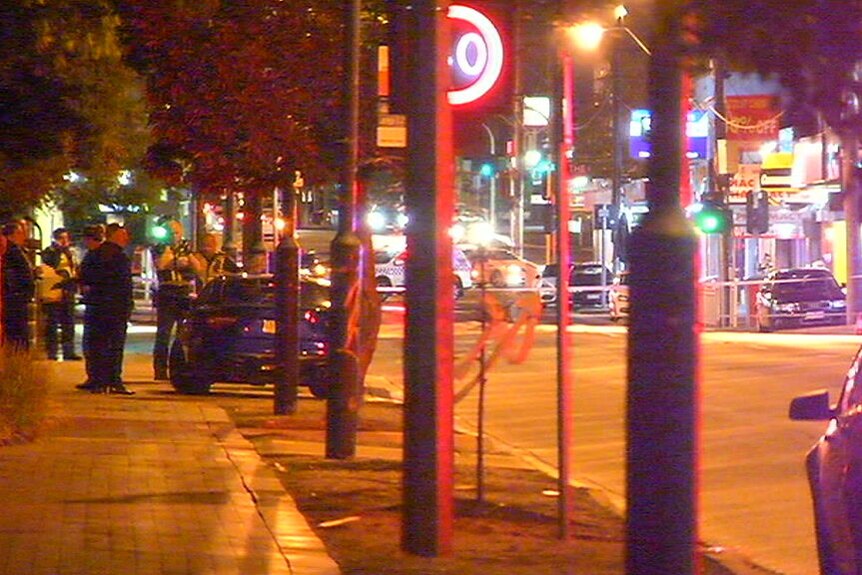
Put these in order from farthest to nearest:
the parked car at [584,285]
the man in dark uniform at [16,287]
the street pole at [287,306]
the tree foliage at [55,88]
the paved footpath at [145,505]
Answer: the parked car at [584,285]
the man in dark uniform at [16,287]
the street pole at [287,306]
the tree foliage at [55,88]
the paved footpath at [145,505]

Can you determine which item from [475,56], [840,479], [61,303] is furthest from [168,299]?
[840,479]

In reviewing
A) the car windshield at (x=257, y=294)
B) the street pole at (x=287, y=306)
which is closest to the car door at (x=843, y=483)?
the street pole at (x=287, y=306)

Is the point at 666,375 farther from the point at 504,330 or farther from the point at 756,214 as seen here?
the point at 756,214

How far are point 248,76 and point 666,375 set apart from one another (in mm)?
9978

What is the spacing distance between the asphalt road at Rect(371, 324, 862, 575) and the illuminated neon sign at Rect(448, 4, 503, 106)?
271 centimetres

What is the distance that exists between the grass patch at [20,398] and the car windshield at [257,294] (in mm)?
4518

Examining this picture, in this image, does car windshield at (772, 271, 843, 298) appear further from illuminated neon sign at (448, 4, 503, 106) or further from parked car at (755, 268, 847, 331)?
illuminated neon sign at (448, 4, 503, 106)

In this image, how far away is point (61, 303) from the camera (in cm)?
2242

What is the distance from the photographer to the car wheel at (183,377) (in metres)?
18.6

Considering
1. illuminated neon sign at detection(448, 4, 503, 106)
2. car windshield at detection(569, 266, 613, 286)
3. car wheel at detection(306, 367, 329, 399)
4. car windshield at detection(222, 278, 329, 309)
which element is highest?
illuminated neon sign at detection(448, 4, 503, 106)

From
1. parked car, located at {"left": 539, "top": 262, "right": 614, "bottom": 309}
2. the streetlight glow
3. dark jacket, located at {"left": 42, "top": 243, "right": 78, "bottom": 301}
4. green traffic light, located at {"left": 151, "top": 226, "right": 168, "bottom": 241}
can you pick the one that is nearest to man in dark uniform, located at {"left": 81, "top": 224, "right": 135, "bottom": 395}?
dark jacket, located at {"left": 42, "top": 243, "right": 78, "bottom": 301}

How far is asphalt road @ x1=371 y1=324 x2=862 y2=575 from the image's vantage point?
35.6 ft

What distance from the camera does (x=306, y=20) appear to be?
1510 cm

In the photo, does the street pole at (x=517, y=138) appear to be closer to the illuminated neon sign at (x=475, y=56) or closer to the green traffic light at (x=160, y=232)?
the illuminated neon sign at (x=475, y=56)
